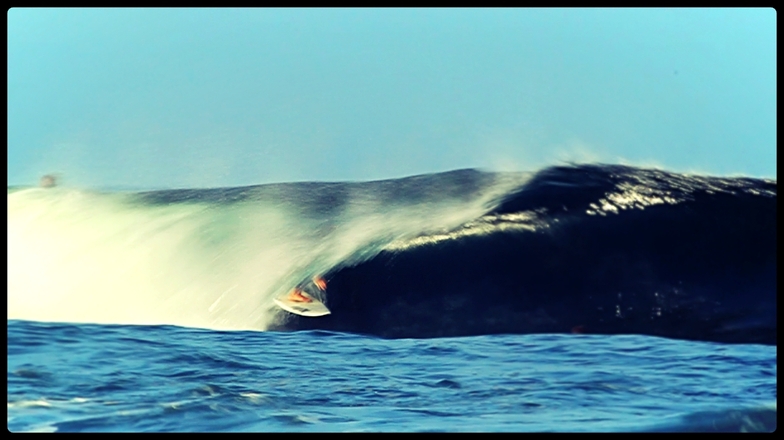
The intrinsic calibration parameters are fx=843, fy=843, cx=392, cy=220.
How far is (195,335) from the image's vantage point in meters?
6.65

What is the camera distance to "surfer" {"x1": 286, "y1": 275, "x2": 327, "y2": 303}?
6738mm

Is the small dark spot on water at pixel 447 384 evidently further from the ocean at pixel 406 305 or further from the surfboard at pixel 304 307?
the surfboard at pixel 304 307

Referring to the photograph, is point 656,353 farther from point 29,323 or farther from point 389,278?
point 29,323

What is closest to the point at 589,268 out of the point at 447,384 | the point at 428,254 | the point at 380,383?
the point at 428,254

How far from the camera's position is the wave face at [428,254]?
620 cm

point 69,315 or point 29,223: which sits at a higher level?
point 29,223

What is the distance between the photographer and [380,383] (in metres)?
6.16

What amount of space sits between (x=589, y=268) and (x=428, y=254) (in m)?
1.25

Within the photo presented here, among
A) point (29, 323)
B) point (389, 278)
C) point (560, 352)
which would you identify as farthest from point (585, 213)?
point (29, 323)

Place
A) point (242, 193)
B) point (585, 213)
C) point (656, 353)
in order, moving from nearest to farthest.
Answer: point (656, 353), point (585, 213), point (242, 193)

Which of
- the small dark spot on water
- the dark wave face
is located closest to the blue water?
the small dark spot on water

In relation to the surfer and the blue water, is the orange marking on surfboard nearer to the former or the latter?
the surfer

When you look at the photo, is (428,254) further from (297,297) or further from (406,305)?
(297,297)

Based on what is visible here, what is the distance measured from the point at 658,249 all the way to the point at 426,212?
5.99 feet
